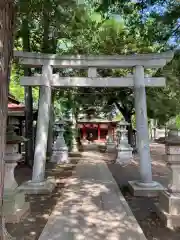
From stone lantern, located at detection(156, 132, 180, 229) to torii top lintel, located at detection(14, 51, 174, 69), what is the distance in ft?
12.3

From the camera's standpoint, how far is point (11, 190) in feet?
18.5

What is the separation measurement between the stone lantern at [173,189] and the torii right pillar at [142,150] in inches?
86.6

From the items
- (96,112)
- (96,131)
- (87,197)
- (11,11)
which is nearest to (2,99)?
(11,11)

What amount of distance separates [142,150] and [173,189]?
306 centimetres

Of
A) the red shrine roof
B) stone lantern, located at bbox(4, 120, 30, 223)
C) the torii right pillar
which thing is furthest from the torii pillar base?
the red shrine roof

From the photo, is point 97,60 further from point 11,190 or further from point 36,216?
point 36,216

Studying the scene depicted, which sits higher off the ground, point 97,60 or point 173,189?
point 97,60

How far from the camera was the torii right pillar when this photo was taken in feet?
25.7

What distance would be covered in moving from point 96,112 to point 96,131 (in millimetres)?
15862

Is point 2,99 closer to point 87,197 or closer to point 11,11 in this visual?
point 11,11

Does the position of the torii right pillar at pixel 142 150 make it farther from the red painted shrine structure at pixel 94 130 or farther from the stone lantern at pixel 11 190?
the red painted shrine structure at pixel 94 130

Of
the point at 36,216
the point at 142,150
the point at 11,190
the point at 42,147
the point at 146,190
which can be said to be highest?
the point at 42,147

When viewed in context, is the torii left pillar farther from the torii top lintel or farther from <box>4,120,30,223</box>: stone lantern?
<box>4,120,30,223</box>: stone lantern

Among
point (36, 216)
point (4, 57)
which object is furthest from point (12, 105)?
point (4, 57)
